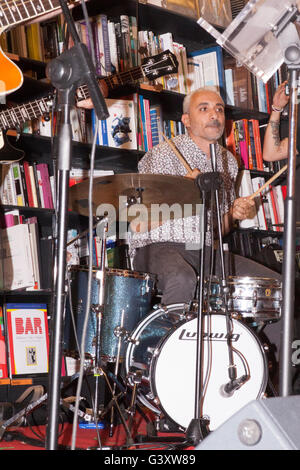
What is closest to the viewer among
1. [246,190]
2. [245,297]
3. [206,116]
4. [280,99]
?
[245,297]

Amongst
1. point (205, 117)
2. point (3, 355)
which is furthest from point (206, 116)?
point (3, 355)

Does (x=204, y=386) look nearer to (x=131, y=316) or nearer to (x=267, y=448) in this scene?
(x=131, y=316)

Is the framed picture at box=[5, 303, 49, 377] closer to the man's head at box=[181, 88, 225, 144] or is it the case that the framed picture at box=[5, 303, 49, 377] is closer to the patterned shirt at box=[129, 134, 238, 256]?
the patterned shirt at box=[129, 134, 238, 256]

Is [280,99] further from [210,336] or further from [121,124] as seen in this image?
[210,336]

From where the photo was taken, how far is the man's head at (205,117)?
10.2ft

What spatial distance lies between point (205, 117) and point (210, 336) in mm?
1308

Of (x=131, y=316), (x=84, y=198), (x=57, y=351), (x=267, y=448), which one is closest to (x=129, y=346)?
(x=131, y=316)

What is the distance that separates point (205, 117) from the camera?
10.3ft

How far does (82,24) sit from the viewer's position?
310 cm

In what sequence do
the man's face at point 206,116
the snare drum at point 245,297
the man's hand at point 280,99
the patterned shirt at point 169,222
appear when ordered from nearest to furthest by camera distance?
the snare drum at point 245,297 → the patterned shirt at point 169,222 → the man's face at point 206,116 → the man's hand at point 280,99

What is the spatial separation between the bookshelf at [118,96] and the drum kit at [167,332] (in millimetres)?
597

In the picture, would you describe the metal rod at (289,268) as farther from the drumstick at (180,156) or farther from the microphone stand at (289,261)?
the drumstick at (180,156)

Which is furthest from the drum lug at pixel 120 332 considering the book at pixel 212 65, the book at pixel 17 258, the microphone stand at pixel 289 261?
the book at pixel 212 65

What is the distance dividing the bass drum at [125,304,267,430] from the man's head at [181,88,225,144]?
1133mm
